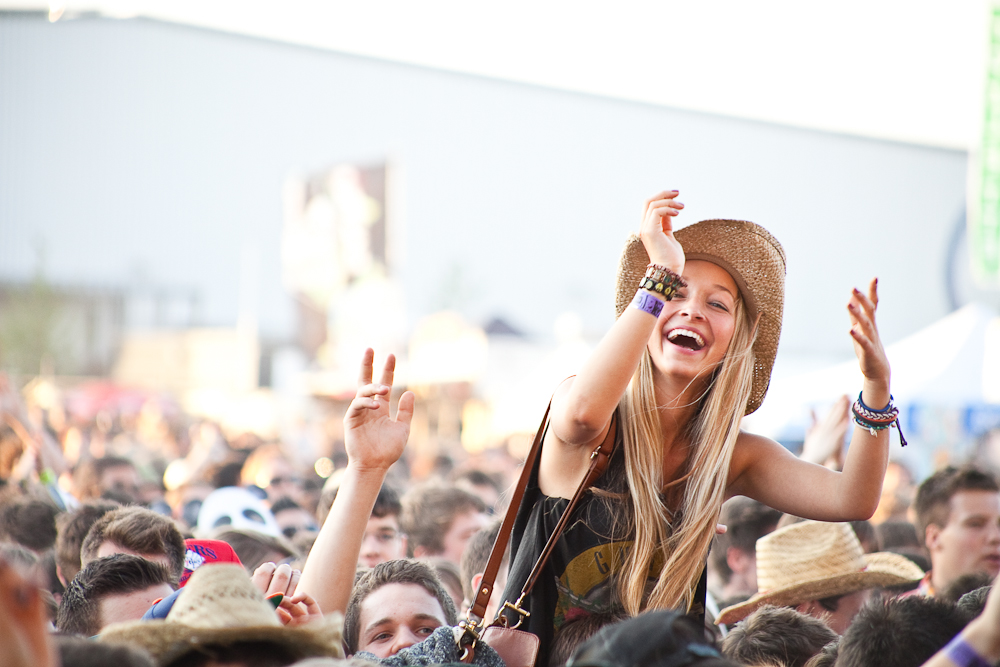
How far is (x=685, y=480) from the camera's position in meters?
2.29

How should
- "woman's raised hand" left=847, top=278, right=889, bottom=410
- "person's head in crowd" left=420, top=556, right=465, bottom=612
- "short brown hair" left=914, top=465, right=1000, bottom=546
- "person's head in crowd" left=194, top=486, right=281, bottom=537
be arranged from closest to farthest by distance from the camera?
"woman's raised hand" left=847, top=278, right=889, bottom=410
"person's head in crowd" left=420, top=556, right=465, bottom=612
"short brown hair" left=914, top=465, right=1000, bottom=546
"person's head in crowd" left=194, top=486, right=281, bottom=537

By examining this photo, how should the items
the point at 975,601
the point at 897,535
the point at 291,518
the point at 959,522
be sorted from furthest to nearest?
the point at 291,518
the point at 897,535
the point at 959,522
the point at 975,601

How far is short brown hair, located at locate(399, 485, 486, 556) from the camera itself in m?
4.91

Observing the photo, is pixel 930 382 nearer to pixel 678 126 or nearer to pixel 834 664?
pixel 834 664

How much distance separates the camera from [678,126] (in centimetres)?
4781

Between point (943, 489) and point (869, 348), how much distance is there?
96.4 inches

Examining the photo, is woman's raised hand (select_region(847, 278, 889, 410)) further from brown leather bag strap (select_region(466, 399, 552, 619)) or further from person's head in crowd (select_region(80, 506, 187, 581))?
person's head in crowd (select_region(80, 506, 187, 581))

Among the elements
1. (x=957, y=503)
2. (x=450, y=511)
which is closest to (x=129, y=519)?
(x=450, y=511)

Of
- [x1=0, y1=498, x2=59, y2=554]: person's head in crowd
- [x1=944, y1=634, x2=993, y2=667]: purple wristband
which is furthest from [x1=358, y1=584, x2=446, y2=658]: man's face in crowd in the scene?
[x1=0, y1=498, x2=59, y2=554]: person's head in crowd

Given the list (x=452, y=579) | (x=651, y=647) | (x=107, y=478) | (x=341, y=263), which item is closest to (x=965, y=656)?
(x=651, y=647)

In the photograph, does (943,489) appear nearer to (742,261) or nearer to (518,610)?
(742,261)

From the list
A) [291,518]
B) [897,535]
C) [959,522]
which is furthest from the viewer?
[291,518]

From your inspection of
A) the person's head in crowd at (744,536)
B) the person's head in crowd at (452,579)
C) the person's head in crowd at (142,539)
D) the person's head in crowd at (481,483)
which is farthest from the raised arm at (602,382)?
the person's head in crowd at (481,483)

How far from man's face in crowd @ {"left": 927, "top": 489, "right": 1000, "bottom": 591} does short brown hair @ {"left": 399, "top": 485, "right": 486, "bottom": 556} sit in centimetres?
219
